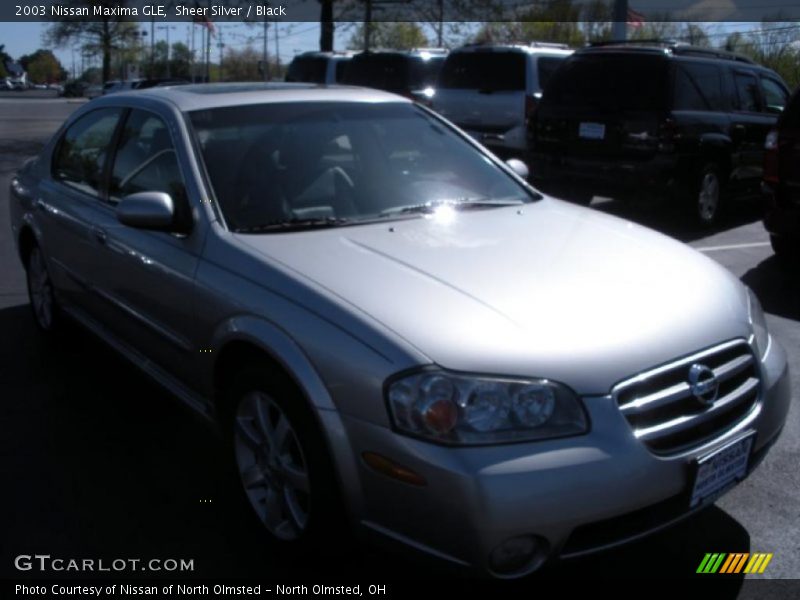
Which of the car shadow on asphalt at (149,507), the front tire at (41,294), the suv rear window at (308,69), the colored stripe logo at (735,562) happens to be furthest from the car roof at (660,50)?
the suv rear window at (308,69)

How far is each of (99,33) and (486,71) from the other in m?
41.9

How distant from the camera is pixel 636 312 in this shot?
9.69ft

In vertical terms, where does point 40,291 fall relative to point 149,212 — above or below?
below

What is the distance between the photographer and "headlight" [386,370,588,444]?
259cm

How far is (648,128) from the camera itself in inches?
355

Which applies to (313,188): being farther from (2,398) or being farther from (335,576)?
(2,398)

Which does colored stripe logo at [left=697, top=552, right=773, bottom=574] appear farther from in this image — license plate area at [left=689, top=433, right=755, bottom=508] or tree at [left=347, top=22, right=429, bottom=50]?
tree at [left=347, top=22, right=429, bottom=50]

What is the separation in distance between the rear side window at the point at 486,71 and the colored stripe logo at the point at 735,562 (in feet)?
30.9

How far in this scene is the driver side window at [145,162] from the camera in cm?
396

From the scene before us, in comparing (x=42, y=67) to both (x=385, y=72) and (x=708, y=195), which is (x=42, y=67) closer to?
(x=385, y=72)

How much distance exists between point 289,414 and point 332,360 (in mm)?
299

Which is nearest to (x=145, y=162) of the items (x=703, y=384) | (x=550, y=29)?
(x=703, y=384)

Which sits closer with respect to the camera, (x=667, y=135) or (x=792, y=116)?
(x=792, y=116)

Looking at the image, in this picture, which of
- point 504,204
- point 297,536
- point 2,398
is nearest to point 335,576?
point 297,536
